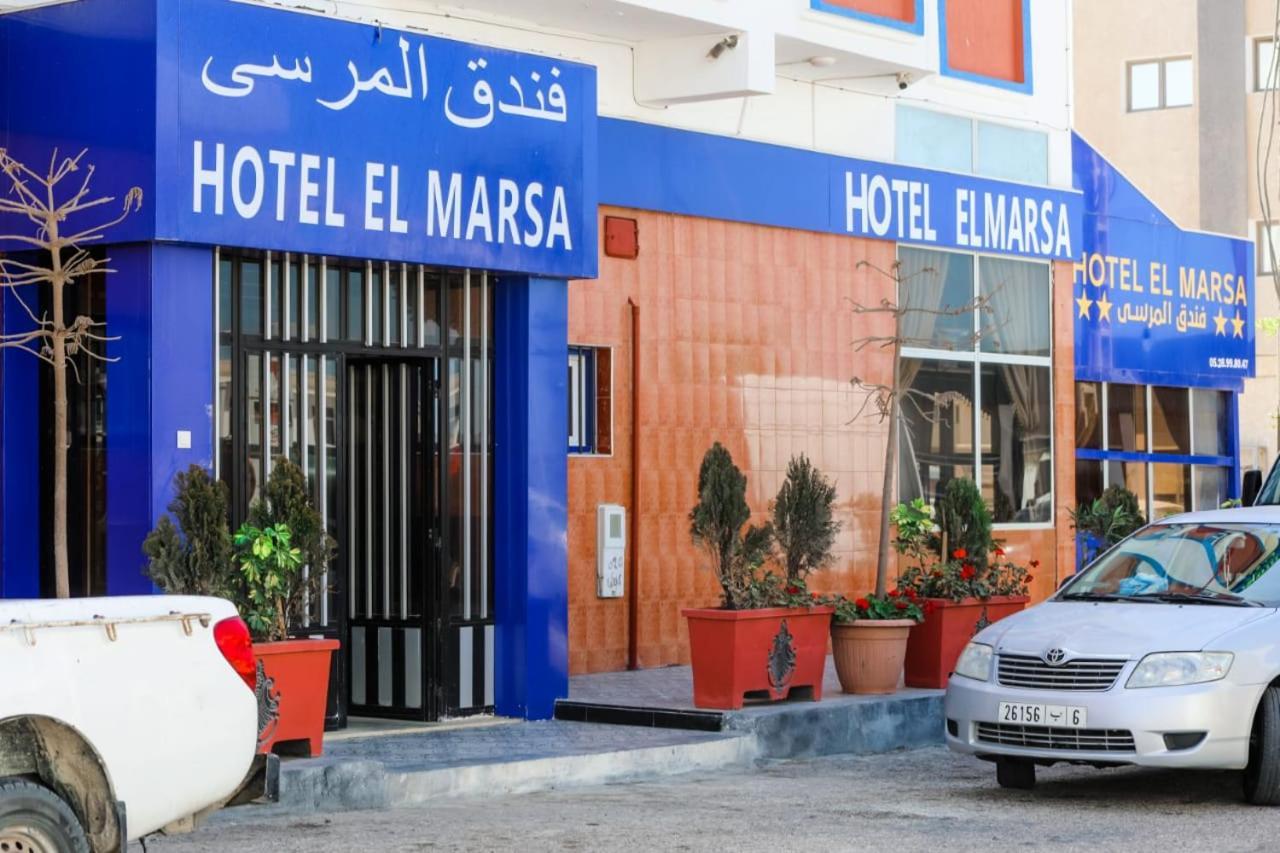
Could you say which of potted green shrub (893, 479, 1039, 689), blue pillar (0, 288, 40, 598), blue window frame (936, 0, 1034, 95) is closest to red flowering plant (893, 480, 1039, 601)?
potted green shrub (893, 479, 1039, 689)

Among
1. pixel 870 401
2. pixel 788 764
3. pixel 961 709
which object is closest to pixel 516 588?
pixel 788 764

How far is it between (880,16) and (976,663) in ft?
25.1

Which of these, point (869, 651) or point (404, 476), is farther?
point (869, 651)

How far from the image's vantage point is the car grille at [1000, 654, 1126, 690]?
10.9m

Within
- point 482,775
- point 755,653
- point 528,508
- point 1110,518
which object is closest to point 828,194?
point 1110,518

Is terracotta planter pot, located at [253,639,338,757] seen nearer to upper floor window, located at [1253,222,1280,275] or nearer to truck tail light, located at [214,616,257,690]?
truck tail light, located at [214,616,257,690]

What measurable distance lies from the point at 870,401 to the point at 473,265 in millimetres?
6660

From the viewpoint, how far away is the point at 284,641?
1141 centimetres

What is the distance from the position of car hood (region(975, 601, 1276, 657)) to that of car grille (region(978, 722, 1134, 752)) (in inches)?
15.5

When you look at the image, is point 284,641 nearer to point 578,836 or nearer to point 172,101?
point 578,836

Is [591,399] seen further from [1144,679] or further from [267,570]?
[1144,679]

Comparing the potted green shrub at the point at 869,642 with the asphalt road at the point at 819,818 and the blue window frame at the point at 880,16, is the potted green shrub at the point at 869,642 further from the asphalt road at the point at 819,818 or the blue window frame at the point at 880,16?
the blue window frame at the point at 880,16

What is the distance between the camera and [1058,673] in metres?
11.1

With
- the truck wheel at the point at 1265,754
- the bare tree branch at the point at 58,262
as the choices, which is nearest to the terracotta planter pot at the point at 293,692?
the bare tree branch at the point at 58,262
